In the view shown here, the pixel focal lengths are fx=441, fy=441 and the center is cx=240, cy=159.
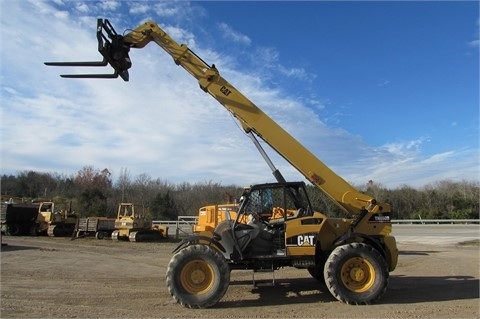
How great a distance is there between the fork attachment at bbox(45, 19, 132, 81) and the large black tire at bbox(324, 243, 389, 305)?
21.7 ft

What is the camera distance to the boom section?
10.1 m

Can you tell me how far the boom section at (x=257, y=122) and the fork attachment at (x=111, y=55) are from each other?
29 cm

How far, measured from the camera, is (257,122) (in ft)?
34.1

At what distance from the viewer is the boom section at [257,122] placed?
10102 mm

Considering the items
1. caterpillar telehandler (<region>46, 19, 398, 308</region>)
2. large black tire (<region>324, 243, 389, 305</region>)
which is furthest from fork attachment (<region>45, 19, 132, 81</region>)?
large black tire (<region>324, 243, 389, 305</region>)

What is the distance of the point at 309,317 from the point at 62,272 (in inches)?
326

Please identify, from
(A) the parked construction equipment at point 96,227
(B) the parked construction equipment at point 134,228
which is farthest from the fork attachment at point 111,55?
(A) the parked construction equipment at point 96,227

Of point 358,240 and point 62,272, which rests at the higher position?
point 358,240

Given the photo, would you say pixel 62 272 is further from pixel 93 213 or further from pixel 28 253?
pixel 93 213

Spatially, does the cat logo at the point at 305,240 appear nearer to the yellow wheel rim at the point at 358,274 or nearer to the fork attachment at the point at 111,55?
the yellow wheel rim at the point at 358,274

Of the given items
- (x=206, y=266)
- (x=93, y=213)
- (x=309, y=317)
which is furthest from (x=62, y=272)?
(x=93, y=213)

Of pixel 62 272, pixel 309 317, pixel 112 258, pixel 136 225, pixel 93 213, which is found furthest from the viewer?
pixel 93 213

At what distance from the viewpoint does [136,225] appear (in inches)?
1091

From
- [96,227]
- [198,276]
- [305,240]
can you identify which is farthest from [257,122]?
[96,227]
